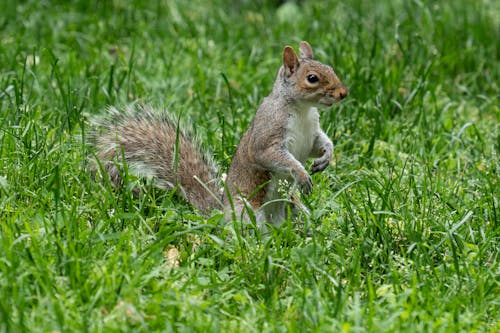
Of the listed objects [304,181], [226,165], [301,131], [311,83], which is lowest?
[226,165]

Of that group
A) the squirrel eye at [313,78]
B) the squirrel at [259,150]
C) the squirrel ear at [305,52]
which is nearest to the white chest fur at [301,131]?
the squirrel at [259,150]

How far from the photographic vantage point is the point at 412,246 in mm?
2867

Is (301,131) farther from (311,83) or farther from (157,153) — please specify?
(157,153)

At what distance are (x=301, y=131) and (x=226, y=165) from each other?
52cm

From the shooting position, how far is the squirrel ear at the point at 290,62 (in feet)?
11.0

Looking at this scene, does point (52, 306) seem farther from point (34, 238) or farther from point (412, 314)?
point (412, 314)

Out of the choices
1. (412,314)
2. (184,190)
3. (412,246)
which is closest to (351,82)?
(184,190)

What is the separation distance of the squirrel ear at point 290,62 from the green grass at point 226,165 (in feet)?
1.63

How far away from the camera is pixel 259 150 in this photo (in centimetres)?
332

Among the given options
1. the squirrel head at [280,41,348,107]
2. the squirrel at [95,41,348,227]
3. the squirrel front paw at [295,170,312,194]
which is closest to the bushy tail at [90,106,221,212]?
the squirrel at [95,41,348,227]

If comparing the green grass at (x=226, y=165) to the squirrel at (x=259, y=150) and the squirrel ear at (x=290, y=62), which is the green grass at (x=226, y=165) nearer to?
the squirrel at (x=259, y=150)

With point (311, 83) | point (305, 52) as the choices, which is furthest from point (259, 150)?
point (305, 52)

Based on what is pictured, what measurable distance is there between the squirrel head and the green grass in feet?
1.15

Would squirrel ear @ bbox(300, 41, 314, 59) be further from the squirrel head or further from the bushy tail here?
the bushy tail
